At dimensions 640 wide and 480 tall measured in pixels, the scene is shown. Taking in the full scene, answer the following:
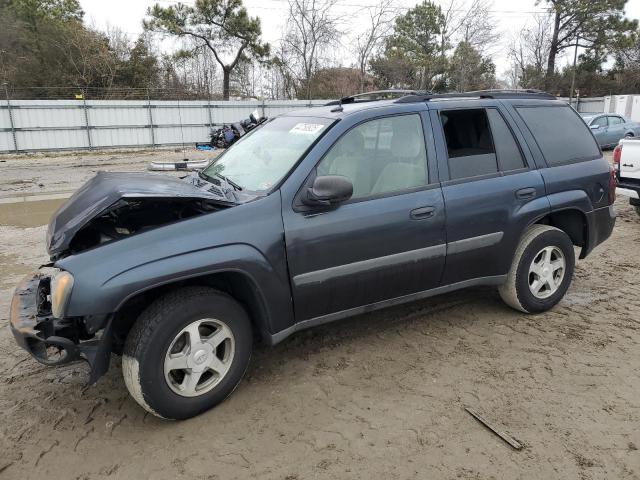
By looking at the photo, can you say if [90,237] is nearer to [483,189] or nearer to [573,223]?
[483,189]

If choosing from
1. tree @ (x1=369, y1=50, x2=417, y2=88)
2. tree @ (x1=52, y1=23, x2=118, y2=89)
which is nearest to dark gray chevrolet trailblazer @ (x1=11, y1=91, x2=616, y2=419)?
tree @ (x1=52, y1=23, x2=118, y2=89)

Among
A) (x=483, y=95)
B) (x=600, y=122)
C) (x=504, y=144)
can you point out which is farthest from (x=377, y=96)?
(x=600, y=122)

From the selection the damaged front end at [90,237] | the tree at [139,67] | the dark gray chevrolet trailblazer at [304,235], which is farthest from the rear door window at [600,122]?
the tree at [139,67]

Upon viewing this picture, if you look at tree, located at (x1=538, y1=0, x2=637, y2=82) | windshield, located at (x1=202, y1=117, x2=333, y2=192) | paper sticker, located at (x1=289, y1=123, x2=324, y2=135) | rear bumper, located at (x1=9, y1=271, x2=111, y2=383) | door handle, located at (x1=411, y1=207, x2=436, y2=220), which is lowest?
rear bumper, located at (x1=9, y1=271, x2=111, y2=383)

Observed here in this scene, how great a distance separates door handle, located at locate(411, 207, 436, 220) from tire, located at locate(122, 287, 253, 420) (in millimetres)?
1370

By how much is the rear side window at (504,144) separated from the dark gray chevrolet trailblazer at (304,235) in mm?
11

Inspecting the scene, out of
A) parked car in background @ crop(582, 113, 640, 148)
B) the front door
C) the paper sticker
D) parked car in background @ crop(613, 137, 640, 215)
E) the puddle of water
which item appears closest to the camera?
the front door

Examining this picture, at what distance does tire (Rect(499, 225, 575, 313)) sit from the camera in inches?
163

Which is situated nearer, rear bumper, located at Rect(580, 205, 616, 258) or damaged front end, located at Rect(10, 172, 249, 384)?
damaged front end, located at Rect(10, 172, 249, 384)

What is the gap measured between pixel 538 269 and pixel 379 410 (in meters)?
2.08

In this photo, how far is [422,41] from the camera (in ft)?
135

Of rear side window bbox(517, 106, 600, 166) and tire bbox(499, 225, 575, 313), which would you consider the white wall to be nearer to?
rear side window bbox(517, 106, 600, 166)

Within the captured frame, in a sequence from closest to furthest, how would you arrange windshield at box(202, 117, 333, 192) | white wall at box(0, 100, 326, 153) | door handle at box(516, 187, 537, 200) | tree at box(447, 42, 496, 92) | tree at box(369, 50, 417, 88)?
windshield at box(202, 117, 333, 192), door handle at box(516, 187, 537, 200), white wall at box(0, 100, 326, 153), tree at box(447, 42, 496, 92), tree at box(369, 50, 417, 88)

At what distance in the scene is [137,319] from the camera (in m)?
2.82
